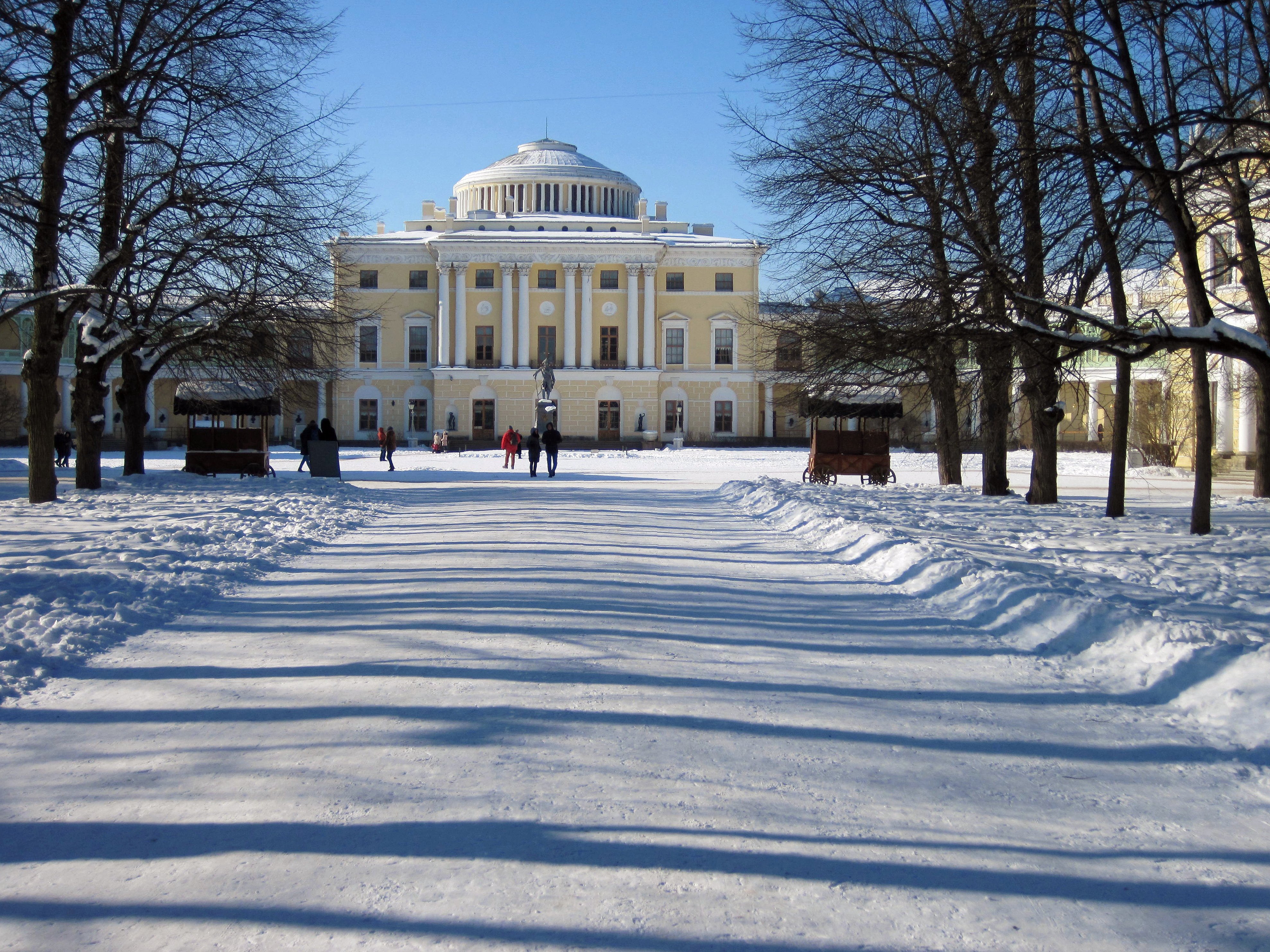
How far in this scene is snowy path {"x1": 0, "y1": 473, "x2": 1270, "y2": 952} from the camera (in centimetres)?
316

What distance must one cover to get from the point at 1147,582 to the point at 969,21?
22.6 ft

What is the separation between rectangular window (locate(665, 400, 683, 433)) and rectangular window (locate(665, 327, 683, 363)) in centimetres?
313

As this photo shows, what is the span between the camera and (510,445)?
3906 cm

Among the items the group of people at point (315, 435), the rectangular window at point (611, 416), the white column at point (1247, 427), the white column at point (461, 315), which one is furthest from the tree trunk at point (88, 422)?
the rectangular window at point (611, 416)

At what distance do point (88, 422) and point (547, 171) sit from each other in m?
67.3

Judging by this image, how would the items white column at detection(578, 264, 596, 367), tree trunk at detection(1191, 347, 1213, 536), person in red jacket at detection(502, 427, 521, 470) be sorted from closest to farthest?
tree trunk at detection(1191, 347, 1213, 536) → person in red jacket at detection(502, 427, 521, 470) → white column at detection(578, 264, 596, 367)

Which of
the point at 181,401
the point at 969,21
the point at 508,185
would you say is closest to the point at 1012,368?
the point at 969,21

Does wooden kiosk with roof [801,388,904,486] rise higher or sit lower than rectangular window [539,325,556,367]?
lower

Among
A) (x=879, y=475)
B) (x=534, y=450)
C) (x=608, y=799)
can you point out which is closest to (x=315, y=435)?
(x=534, y=450)

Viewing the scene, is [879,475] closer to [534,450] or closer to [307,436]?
[534,450]

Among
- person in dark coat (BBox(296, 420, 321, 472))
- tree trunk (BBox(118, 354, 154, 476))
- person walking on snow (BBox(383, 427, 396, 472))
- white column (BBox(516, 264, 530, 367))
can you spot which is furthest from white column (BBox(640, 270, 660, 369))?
tree trunk (BBox(118, 354, 154, 476))

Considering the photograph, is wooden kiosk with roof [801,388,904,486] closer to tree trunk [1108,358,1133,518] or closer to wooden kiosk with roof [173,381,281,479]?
tree trunk [1108,358,1133,518]

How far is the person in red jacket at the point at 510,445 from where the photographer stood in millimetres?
39000

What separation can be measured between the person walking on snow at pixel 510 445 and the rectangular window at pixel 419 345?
39.4m
